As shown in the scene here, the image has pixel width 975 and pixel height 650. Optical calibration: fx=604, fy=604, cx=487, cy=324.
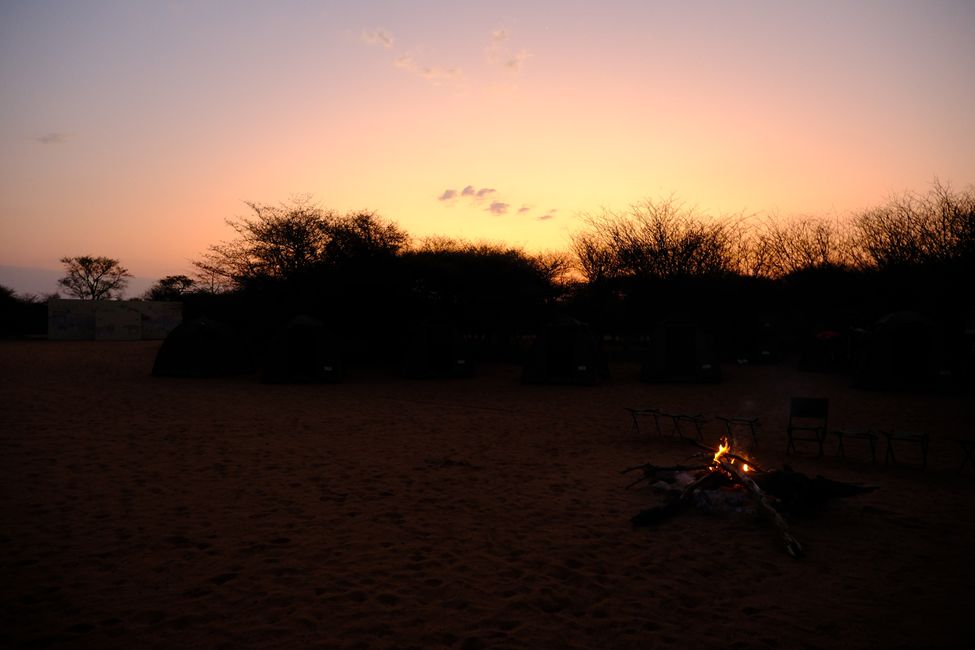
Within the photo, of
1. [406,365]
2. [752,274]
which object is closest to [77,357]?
[406,365]

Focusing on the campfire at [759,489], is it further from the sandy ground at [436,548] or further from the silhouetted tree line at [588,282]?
the silhouetted tree line at [588,282]

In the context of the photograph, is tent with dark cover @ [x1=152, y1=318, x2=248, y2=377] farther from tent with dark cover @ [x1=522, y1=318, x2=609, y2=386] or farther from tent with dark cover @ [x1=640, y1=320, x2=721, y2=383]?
tent with dark cover @ [x1=640, y1=320, x2=721, y2=383]

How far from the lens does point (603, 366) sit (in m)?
Result: 22.4

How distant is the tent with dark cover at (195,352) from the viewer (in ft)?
72.2

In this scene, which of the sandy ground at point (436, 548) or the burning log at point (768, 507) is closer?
the sandy ground at point (436, 548)

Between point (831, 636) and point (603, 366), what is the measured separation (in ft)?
60.0

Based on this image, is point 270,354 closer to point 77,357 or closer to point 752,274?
point 77,357

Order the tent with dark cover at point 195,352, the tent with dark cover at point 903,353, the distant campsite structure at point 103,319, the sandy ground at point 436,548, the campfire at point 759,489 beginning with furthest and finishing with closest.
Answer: the distant campsite structure at point 103,319
the tent with dark cover at point 195,352
the tent with dark cover at point 903,353
the campfire at point 759,489
the sandy ground at point 436,548

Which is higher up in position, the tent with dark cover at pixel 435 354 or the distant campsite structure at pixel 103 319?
the distant campsite structure at pixel 103 319

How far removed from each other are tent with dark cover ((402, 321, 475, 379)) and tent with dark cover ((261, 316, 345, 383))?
2.76 meters

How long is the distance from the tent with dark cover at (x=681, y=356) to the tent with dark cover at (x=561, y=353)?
2270 millimetres

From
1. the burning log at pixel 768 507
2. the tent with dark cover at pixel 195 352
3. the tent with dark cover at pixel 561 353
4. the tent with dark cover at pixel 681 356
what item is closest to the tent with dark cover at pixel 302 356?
the tent with dark cover at pixel 195 352

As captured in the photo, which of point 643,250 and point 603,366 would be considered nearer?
point 603,366

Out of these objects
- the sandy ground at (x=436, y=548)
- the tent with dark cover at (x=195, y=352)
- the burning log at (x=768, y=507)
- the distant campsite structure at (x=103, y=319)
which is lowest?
the sandy ground at (x=436, y=548)
